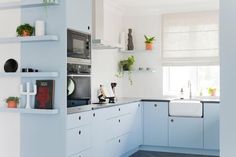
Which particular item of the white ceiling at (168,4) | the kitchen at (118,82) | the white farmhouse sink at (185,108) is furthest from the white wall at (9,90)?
the white farmhouse sink at (185,108)

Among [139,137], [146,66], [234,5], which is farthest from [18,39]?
[146,66]

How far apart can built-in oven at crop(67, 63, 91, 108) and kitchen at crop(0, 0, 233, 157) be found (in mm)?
24

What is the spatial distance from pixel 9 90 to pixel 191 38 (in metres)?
3.78

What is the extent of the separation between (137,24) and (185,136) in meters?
2.52

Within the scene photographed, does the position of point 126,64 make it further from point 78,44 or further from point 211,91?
point 78,44

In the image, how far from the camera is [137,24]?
693 cm

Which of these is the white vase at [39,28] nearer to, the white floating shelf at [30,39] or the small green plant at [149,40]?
the white floating shelf at [30,39]

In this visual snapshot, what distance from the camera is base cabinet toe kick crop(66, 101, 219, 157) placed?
15.6ft

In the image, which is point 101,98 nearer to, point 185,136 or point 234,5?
point 185,136

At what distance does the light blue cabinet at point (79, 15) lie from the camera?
3797 mm

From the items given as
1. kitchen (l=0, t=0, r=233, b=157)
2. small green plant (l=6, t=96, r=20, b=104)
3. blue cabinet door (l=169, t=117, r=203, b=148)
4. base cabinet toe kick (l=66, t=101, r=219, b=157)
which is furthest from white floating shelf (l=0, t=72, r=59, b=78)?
blue cabinet door (l=169, t=117, r=203, b=148)

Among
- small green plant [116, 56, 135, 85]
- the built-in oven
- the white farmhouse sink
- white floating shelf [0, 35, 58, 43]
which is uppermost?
white floating shelf [0, 35, 58, 43]

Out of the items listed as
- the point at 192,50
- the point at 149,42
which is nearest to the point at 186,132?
the point at 192,50

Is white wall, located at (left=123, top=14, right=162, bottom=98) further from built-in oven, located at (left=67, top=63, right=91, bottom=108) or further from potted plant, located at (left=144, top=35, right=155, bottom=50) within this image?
built-in oven, located at (left=67, top=63, right=91, bottom=108)
